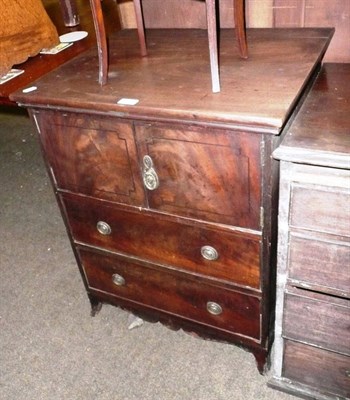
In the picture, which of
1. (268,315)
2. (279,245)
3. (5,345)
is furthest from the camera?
(5,345)

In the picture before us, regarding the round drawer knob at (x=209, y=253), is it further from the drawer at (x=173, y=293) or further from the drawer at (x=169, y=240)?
the drawer at (x=173, y=293)

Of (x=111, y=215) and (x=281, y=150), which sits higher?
(x=281, y=150)

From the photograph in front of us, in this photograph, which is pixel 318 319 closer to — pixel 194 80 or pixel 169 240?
pixel 169 240

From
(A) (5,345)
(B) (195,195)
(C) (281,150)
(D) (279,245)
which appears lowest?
(A) (5,345)

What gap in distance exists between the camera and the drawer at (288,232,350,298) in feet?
3.38

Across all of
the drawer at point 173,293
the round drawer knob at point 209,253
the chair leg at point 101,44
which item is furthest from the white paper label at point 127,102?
the drawer at point 173,293

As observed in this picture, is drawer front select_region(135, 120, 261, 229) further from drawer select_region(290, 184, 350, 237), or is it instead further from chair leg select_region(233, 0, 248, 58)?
chair leg select_region(233, 0, 248, 58)

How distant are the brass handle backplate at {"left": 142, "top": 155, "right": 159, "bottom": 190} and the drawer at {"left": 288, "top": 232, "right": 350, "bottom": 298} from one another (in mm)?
397

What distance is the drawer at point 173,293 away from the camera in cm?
134

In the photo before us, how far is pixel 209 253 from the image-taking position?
125 cm

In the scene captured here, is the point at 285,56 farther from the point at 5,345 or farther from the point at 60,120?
the point at 5,345

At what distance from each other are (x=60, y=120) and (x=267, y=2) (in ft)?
2.61

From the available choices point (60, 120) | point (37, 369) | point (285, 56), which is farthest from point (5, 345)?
point (285, 56)

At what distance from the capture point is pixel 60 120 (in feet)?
3.99
